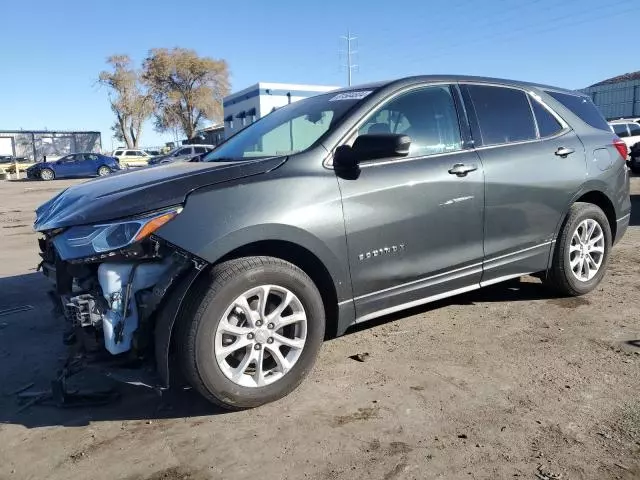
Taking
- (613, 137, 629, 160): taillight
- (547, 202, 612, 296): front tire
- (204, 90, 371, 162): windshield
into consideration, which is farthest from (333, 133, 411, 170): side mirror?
(613, 137, 629, 160): taillight

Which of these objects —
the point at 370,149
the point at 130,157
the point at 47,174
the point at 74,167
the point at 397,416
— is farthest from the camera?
the point at 130,157

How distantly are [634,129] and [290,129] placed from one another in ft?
70.9

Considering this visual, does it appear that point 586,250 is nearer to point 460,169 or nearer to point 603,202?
point 603,202

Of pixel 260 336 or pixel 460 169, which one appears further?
pixel 460 169

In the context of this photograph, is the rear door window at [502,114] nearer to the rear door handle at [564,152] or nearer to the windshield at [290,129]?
the rear door handle at [564,152]

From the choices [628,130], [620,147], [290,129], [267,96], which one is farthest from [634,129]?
[267,96]

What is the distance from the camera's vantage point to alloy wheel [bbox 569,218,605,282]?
4805 mm

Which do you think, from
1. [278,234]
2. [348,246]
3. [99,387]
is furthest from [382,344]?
[99,387]

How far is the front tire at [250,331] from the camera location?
291 cm

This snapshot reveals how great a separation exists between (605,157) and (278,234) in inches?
133

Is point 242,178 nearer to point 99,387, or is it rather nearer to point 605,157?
point 99,387

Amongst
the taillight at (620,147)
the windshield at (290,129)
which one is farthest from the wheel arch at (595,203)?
the windshield at (290,129)

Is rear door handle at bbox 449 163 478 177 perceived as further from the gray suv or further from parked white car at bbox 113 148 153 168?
parked white car at bbox 113 148 153 168

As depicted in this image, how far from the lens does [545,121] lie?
4680 millimetres
